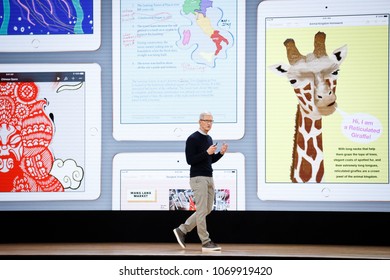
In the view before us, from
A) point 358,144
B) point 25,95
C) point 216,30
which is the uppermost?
point 216,30

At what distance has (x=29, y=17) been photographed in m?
7.59

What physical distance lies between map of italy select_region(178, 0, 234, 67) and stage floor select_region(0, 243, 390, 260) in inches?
69.9

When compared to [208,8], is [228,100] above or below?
below

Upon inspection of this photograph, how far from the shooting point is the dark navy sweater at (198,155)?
6.70 meters

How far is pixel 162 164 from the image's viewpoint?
7500mm

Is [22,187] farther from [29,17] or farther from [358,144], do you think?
[358,144]

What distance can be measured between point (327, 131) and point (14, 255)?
119 inches

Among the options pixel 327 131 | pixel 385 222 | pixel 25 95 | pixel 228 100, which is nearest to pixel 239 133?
pixel 228 100

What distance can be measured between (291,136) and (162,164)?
1.25 meters

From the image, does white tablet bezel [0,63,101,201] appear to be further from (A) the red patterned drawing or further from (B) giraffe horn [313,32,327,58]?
(B) giraffe horn [313,32,327,58]

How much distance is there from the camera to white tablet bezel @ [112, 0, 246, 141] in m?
7.41

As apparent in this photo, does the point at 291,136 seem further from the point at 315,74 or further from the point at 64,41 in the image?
the point at 64,41

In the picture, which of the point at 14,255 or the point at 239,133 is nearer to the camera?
the point at 14,255

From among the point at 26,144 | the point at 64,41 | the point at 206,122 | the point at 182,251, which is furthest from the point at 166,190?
the point at 64,41
